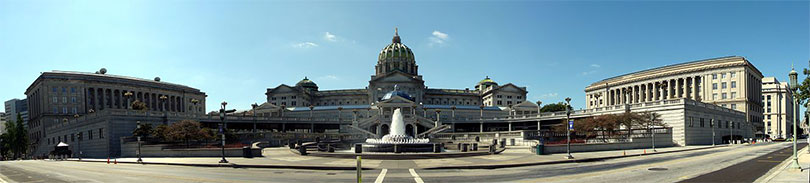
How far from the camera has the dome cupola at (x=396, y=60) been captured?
14738 cm

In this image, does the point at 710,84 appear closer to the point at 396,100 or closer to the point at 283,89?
the point at 396,100

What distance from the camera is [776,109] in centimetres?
12400

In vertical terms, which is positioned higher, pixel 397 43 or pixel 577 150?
pixel 397 43

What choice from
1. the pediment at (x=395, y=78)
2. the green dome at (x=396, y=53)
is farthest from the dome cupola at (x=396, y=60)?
the pediment at (x=395, y=78)

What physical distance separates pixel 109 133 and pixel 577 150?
1995 inches

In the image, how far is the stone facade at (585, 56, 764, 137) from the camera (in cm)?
9612

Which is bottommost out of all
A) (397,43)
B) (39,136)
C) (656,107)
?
(39,136)

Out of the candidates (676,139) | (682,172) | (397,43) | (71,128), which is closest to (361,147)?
(682,172)

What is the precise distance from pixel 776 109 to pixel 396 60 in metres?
114

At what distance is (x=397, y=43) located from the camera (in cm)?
15525

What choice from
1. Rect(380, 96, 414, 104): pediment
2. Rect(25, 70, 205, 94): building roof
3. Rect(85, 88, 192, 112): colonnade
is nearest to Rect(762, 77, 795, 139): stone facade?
Rect(380, 96, 414, 104): pediment

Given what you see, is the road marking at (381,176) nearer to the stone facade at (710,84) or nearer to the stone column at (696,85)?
the stone facade at (710,84)

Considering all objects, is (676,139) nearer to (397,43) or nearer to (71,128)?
(71,128)

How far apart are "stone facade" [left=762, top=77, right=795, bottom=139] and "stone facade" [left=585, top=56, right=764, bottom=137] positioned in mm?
17879
